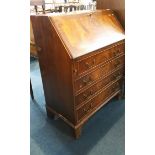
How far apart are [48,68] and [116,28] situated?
89cm

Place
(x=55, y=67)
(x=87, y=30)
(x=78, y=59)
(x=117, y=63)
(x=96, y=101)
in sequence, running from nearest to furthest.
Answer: (x=78, y=59) → (x=55, y=67) → (x=87, y=30) → (x=96, y=101) → (x=117, y=63)

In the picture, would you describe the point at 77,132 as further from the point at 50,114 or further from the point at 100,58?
the point at 100,58

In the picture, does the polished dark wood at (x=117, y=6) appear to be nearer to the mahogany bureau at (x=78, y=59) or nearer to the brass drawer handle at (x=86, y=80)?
the mahogany bureau at (x=78, y=59)

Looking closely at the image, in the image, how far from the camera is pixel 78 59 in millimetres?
1427

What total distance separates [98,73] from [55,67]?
0.42 m

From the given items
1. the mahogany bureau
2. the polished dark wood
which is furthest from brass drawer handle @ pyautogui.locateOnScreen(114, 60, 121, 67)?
the polished dark wood

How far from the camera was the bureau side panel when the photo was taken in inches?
57.7

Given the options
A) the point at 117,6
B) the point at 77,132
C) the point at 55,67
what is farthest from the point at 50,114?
the point at 117,6

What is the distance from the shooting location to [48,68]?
171cm

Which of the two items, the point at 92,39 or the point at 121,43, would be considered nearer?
the point at 92,39

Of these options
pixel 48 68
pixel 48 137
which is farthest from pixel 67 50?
pixel 48 137

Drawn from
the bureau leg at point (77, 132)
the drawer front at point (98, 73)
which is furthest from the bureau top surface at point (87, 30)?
the bureau leg at point (77, 132)

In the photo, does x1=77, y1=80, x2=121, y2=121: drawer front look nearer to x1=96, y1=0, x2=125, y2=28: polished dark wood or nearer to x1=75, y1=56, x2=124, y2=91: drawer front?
x1=75, y1=56, x2=124, y2=91: drawer front
